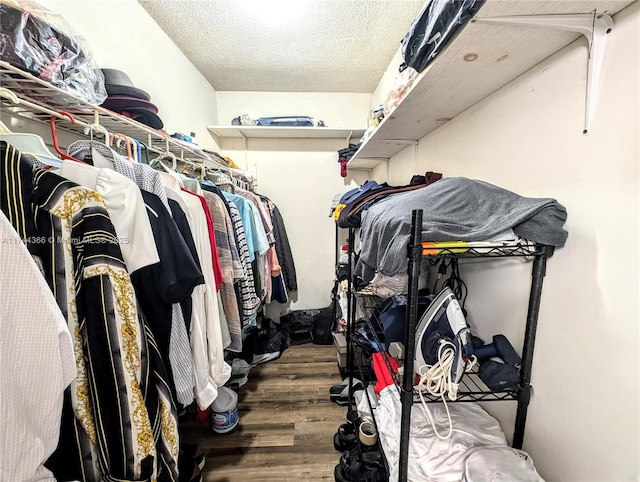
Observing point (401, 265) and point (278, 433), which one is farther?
point (278, 433)

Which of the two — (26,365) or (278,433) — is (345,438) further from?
(26,365)

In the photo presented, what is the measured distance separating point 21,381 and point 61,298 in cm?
17

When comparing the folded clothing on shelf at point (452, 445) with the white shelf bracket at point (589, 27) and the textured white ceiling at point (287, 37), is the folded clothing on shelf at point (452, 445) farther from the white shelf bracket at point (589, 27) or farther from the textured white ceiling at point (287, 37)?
Result: the textured white ceiling at point (287, 37)

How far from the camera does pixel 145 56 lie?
4.74 ft

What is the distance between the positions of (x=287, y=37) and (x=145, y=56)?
843 millimetres

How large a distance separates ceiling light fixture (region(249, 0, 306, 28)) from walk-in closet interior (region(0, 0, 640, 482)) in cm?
2

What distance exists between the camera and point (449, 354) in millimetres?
688

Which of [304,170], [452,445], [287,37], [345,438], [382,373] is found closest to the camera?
[452,445]

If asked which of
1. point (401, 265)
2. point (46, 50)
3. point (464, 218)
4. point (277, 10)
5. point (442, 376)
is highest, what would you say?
point (277, 10)

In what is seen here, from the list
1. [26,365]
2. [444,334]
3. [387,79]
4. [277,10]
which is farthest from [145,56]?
[444,334]

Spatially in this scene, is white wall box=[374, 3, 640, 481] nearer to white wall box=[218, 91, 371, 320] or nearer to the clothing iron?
the clothing iron

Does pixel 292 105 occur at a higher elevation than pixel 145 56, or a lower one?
higher

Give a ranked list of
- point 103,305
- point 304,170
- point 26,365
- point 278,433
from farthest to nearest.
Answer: point 304,170, point 278,433, point 103,305, point 26,365

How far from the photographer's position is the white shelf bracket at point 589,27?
0.55m
